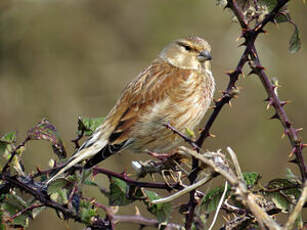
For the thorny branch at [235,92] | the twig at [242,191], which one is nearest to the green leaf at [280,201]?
the thorny branch at [235,92]

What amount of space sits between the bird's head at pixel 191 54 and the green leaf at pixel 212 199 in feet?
5.86

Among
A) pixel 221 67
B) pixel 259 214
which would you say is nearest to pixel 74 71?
pixel 221 67

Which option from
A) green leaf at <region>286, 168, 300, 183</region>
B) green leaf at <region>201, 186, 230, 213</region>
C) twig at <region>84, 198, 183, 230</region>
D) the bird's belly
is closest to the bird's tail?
the bird's belly

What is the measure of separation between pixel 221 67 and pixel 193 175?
3.92 metres

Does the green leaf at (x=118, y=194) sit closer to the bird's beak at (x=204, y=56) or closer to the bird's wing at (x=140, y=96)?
the bird's wing at (x=140, y=96)

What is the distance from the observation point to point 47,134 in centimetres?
202

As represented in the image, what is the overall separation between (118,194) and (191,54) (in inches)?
72.4

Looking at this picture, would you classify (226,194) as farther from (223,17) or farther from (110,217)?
(223,17)

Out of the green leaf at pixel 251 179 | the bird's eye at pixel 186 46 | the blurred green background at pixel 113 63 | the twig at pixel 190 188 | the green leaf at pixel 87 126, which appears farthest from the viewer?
the blurred green background at pixel 113 63

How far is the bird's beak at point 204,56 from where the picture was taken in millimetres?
3469

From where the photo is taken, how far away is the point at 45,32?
554 centimetres

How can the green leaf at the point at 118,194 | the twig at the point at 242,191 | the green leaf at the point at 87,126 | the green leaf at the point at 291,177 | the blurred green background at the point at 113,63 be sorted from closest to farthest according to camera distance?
the twig at the point at 242,191 → the green leaf at the point at 291,177 → the green leaf at the point at 118,194 → the green leaf at the point at 87,126 → the blurred green background at the point at 113,63

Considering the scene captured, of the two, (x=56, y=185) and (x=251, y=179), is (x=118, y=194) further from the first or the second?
(x=251, y=179)

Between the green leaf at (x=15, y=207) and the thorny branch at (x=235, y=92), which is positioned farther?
the green leaf at (x=15, y=207)
